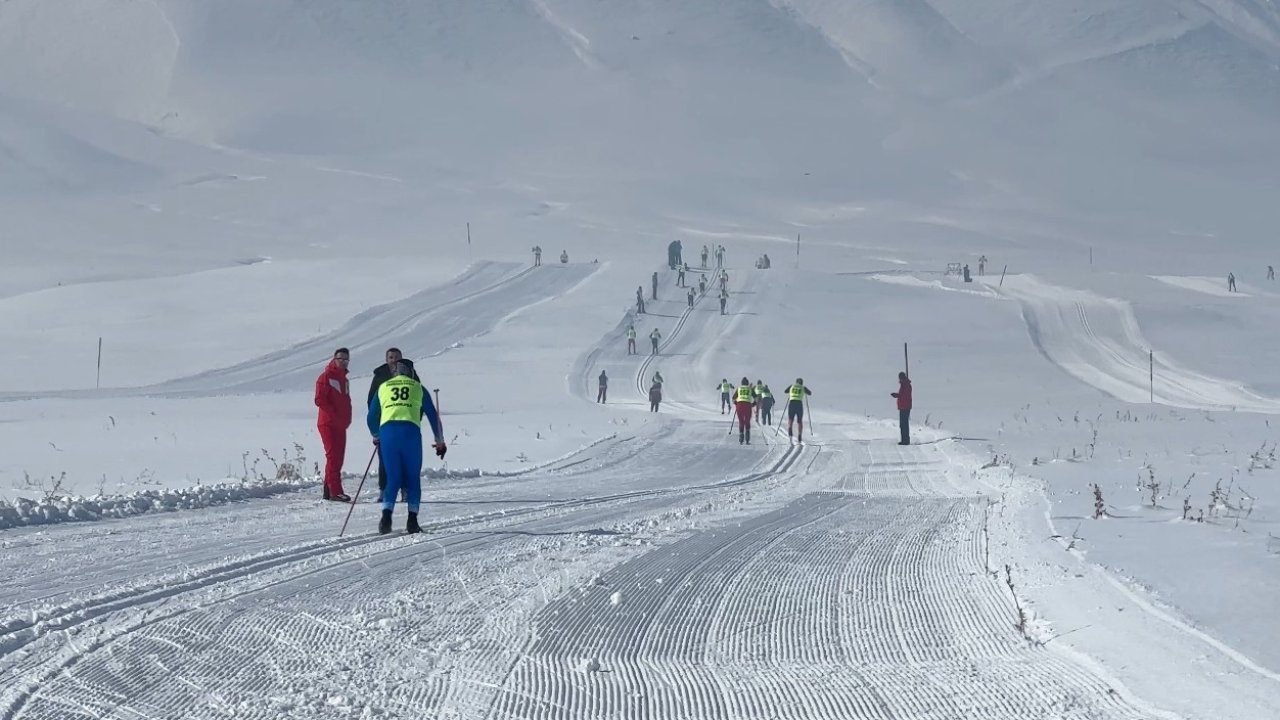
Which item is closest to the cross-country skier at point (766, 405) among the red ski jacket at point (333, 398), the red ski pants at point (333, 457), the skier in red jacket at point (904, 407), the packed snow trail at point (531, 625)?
the skier in red jacket at point (904, 407)

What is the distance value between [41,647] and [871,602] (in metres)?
4.11

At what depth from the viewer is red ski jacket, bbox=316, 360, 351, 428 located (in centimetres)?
1498

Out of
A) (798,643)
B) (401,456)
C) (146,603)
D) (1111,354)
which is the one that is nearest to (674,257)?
(1111,354)

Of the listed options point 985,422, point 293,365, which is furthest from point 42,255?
point 985,422

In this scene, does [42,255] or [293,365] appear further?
[42,255]

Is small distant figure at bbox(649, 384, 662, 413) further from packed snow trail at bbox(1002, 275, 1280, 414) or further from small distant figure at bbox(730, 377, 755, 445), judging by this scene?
packed snow trail at bbox(1002, 275, 1280, 414)

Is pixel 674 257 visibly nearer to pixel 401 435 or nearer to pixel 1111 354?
pixel 1111 354

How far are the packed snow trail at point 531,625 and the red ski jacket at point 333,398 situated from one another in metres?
2.47

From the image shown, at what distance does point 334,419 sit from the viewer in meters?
15.1

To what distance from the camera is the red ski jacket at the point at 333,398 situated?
49.1 feet

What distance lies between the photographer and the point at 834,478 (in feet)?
65.9

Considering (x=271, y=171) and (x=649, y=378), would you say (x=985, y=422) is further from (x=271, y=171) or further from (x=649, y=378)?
(x=271, y=171)

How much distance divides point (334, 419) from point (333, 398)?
0.21m

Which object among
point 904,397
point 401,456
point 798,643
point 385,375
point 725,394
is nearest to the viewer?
point 798,643
